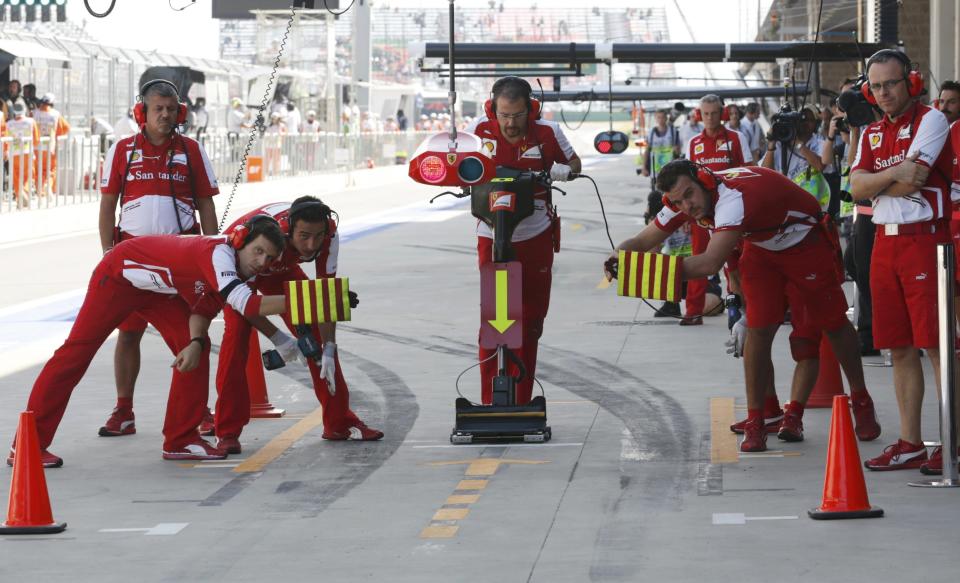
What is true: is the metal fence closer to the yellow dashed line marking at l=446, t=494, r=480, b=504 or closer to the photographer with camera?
the photographer with camera

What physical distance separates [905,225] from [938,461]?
110cm

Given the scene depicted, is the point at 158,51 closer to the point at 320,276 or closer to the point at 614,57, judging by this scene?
the point at 614,57

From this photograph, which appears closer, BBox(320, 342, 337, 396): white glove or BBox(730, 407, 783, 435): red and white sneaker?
BBox(320, 342, 337, 396): white glove

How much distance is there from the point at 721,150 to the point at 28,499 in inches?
364

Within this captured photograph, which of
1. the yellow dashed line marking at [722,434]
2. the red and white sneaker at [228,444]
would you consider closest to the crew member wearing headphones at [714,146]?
the yellow dashed line marking at [722,434]

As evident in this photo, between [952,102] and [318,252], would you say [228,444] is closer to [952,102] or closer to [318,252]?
[318,252]

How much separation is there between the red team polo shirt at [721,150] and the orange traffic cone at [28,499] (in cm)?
891

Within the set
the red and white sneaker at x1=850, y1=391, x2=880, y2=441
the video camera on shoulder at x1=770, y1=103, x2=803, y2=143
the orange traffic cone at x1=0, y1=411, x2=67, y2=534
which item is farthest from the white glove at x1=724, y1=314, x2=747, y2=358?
the orange traffic cone at x1=0, y1=411, x2=67, y2=534

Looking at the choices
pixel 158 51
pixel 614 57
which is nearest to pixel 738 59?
pixel 614 57

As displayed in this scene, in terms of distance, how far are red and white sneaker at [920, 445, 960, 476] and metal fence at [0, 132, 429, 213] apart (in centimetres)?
865

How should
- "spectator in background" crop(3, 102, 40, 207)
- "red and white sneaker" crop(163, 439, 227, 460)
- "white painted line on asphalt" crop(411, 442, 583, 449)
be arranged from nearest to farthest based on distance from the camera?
"red and white sneaker" crop(163, 439, 227, 460), "white painted line on asphalt" crop(411, 442, 583, 449), "spectator in background" crop(3, 102, 40, 207)

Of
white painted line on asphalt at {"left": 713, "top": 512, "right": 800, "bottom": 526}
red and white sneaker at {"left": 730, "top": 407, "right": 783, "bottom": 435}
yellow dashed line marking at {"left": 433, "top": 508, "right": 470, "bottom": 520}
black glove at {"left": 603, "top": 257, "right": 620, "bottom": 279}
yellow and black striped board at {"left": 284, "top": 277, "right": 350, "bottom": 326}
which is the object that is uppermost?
black glove at {"left": 603, "top": 257, "right": 620, "bottom": 279}

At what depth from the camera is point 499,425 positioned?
351 inches

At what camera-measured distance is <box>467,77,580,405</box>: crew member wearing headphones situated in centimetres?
910
